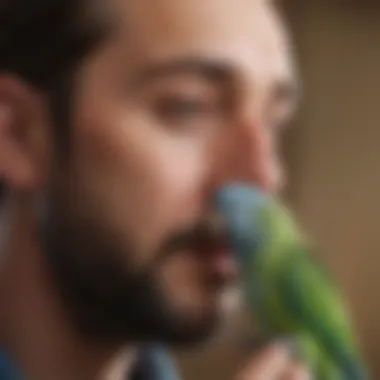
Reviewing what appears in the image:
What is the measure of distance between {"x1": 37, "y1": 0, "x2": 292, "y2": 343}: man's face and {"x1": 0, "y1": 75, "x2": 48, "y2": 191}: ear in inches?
0.7

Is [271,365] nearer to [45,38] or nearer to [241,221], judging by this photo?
[241,221]

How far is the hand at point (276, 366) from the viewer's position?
0.63 m

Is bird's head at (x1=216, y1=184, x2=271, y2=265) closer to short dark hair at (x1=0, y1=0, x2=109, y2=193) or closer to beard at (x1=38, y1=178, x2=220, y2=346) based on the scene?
beard at (x1=38, y1=178, x2=220, y2=346)

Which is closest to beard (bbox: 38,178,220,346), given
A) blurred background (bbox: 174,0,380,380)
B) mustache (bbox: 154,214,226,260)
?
mustache (bbox: 154,214,226,260)

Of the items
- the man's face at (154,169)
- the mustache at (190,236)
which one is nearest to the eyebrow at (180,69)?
the man's face at (154,169)

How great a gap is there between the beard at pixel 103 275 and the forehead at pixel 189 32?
5.0 inches

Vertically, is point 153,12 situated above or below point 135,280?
above

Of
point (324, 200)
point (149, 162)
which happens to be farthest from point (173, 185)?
point (324, 200)

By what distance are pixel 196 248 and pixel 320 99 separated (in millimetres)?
167

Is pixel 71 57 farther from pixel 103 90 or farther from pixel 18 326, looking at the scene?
pixel 18 326

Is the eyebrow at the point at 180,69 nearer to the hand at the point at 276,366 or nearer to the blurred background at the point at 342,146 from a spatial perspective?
the blurred background at the point at 342,146

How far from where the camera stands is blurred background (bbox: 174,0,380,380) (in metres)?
0.67

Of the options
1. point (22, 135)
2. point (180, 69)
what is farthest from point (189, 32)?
point (22, 135)

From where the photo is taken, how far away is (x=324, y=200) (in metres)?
0.67
